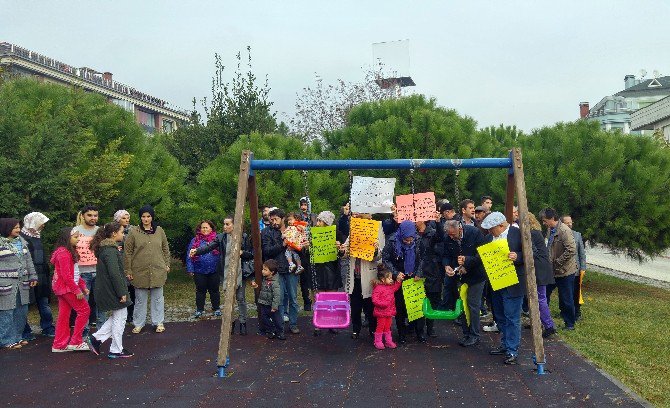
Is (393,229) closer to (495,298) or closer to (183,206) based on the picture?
(495,298)

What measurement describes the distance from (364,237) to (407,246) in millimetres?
596

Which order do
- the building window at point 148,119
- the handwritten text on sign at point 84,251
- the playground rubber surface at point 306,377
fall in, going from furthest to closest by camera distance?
1. the building window at point 148,119
2. the handwritten text on sign at point 84,251
3. the playground rubber surface at point 306,377

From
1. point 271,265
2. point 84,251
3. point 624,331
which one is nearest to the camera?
point 271,265

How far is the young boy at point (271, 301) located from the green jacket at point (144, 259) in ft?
5.48

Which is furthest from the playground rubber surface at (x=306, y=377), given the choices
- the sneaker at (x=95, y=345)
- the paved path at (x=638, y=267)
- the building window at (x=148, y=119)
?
the building window at (x=148, y=119)

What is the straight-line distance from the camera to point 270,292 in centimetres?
951

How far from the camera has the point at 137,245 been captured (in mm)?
10250

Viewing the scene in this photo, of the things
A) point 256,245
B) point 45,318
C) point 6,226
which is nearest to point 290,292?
point 256,245

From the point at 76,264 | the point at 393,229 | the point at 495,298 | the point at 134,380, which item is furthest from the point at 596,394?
the point at 76,264

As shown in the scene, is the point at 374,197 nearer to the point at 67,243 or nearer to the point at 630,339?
the point at 67,243

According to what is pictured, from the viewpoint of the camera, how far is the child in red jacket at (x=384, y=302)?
28.7 feet

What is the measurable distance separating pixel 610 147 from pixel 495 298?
9.40 meters

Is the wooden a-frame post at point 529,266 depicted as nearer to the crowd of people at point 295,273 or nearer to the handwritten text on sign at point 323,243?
the crowd of people at point 295,273

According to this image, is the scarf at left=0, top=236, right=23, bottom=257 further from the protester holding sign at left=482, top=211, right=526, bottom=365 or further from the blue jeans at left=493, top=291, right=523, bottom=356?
the blue jeans at left=493, top=291, right=523, bottom=356
